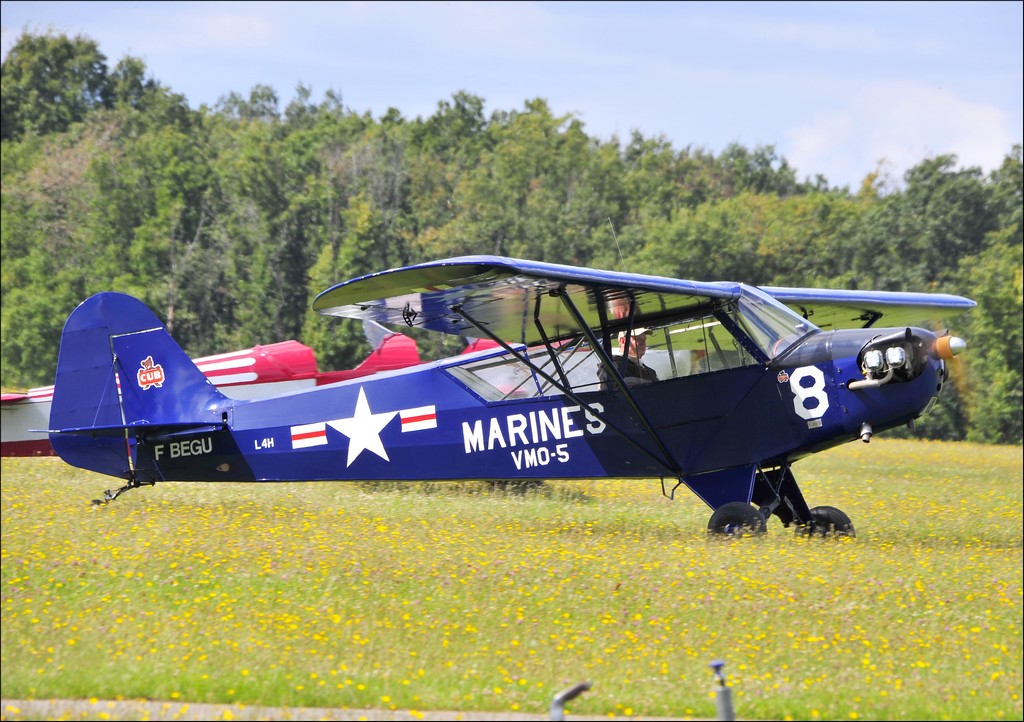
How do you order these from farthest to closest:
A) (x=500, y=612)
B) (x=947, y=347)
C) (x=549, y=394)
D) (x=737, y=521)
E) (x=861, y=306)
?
(x=861, y=306) → (x=549, y=394) → (x=737, y=521) → (x=947, y=347) → (x=500, y=612)

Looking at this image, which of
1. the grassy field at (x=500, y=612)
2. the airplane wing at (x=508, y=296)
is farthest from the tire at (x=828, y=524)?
the airplane wing at (x=508, y=296)

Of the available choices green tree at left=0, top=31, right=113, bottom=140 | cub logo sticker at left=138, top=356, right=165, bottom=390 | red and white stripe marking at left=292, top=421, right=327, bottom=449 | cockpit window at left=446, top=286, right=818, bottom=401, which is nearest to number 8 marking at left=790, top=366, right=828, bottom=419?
cockpit window at left=446, top=286, right=818, bottom=401

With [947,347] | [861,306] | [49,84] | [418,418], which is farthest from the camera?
[49,84]

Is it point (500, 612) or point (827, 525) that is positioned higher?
point (500, 612)

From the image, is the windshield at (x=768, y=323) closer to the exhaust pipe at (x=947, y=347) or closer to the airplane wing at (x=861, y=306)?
the exhaust pipe at (x=947, y=347)

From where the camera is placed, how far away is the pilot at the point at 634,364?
35.1 ft

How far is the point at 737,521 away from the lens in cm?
1025

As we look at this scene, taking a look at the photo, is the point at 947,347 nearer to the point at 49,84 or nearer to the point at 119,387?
the point at 119,387

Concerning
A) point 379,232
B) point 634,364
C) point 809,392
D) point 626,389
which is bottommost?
point 809,392

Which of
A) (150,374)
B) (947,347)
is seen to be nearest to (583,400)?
(947,347)

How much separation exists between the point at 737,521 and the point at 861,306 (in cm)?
390

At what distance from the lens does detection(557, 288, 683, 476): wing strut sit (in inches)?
389

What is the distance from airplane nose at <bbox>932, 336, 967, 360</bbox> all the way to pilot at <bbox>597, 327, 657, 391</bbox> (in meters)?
2.57

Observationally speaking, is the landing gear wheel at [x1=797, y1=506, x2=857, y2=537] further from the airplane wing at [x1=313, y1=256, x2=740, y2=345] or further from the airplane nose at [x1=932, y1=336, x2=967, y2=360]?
the airplane wing at [x1=313, y1=256, x2=740, y2=345]
